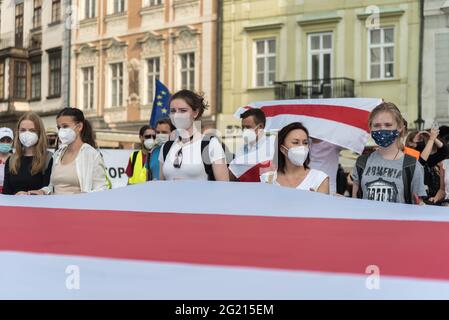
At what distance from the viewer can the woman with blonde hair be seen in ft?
10.7

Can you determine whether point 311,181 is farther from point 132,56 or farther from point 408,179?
point 132,56

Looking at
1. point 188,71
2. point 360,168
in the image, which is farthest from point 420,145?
point 188,71

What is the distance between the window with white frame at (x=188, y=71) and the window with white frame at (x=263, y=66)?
3.44ft

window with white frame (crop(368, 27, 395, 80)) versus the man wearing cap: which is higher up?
window with white frame (crop(368, 27, 395, 80))

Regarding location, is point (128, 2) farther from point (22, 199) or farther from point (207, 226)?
point (207, 226)

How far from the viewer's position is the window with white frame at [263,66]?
12478mm

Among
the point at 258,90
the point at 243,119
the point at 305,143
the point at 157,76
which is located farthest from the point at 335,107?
the point at 258,90

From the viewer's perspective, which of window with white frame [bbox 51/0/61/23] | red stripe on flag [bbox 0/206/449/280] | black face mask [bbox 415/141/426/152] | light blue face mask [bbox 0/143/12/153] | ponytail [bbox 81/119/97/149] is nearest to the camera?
red stripe on flag [bbox 0/206/449/280]

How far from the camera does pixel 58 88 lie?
863 centimetres

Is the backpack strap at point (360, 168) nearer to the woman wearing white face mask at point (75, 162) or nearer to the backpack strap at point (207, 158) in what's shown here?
the backpack strap at point (207, 158)

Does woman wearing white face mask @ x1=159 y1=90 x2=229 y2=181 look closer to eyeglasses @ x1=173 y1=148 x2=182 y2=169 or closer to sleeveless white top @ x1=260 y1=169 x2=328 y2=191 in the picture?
eyeglasses @ x1=173 y1=148 x2=182 y2=169

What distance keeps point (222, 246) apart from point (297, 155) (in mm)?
756

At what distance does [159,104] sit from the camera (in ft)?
33.1

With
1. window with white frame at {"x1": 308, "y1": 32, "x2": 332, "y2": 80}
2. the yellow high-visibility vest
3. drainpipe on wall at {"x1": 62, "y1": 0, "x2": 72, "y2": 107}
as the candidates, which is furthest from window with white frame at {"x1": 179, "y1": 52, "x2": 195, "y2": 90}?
the yellow high-visibility vest
